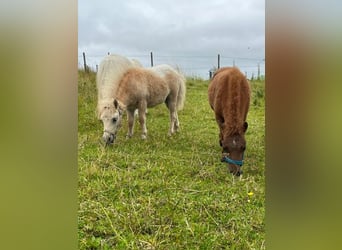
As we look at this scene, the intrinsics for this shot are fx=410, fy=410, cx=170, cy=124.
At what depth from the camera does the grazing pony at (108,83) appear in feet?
7.91

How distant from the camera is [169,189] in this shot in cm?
230

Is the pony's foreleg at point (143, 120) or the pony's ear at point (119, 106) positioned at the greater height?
the pony's ear at point (119, 106)

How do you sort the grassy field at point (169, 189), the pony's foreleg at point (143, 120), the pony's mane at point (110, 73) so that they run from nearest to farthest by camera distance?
the grassy field at point (169, 189)
the pony's mane at point (110, 73)
the pony's foreleg at point (143, 120)

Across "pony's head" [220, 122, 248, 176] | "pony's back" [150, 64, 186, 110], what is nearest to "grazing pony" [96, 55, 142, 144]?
"pony's back" [150, 64, 186, 110]

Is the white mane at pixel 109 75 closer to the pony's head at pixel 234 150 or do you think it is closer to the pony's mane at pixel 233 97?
the pony's mane at pixel 233 97

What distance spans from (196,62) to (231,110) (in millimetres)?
361

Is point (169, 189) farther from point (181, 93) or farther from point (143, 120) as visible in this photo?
point (181, 93)

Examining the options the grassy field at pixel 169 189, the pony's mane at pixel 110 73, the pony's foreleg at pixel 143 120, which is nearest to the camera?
the grassy field at pixel 169 189

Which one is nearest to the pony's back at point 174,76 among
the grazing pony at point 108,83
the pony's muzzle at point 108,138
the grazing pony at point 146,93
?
the grazing pony at point 146,93

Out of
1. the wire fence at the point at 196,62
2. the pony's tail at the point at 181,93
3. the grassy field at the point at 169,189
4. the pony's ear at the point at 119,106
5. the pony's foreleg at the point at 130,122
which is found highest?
the wire fence at the point at 196,62
